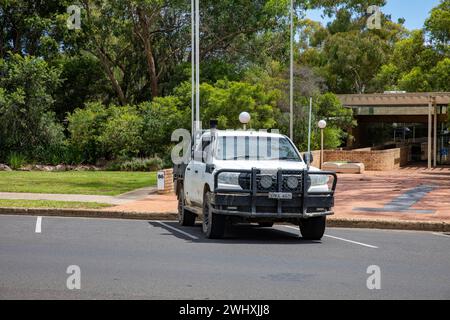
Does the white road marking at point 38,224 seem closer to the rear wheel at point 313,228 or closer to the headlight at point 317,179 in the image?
the rear wheel at point 313,228

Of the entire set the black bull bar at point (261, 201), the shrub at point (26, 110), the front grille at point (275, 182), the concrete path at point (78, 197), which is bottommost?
the concrete path at point (78, 197)

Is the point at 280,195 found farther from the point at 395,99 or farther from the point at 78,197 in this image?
the point at 395,99

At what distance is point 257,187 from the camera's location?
13406 mm

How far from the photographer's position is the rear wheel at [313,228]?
46.3 ft

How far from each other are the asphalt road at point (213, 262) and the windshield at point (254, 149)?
153 centimetres

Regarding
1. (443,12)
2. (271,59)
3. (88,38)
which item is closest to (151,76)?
(88,38)

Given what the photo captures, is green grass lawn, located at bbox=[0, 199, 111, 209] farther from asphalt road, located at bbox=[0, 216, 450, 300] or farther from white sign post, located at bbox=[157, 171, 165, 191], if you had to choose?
white sign post, located at bbox=[157, 171, 165, 191]

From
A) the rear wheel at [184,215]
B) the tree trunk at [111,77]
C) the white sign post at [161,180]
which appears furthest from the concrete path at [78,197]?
the tree trunk at [111,77]

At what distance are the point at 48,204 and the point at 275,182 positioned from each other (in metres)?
7.64

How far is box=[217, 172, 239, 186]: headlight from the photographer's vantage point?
13508mm

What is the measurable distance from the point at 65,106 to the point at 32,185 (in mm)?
21118
